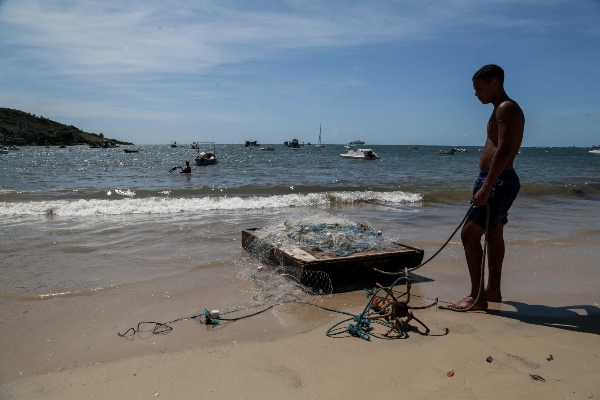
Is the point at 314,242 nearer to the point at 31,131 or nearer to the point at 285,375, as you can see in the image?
the point at 285,375

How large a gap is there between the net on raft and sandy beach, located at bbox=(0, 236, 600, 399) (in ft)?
0.82

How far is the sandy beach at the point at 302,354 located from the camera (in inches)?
106

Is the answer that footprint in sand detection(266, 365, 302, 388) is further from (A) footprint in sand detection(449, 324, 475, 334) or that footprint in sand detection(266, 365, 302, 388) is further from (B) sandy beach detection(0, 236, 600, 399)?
(A) footprint in sand detection(449, 324, 475, 334)

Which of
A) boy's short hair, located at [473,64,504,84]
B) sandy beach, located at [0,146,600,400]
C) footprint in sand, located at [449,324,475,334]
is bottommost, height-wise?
sandy beach, located at [0,146,600,400]

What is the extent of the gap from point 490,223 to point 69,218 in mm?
9175

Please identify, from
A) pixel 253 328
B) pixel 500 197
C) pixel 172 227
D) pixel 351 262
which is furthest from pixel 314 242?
pixel 172 227

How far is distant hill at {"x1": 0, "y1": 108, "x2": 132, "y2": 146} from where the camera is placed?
97562 millimetres

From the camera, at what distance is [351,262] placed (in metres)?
4.66

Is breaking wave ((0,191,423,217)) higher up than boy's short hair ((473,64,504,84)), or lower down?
lower down

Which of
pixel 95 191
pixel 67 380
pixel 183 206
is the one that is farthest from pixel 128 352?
pixel 95 191

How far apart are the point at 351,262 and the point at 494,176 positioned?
176 cm

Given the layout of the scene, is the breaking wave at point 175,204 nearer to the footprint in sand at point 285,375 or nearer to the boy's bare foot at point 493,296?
the boy's bare foot at point 493,296

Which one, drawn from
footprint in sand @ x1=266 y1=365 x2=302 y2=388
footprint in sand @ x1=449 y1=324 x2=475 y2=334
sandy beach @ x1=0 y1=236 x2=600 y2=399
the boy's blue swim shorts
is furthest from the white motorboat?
footprint in sand @ x1=266 y1=365 x2=302 y2=388

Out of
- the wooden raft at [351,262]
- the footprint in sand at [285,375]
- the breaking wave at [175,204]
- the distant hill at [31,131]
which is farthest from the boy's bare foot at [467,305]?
the distant hill at [31,131]
